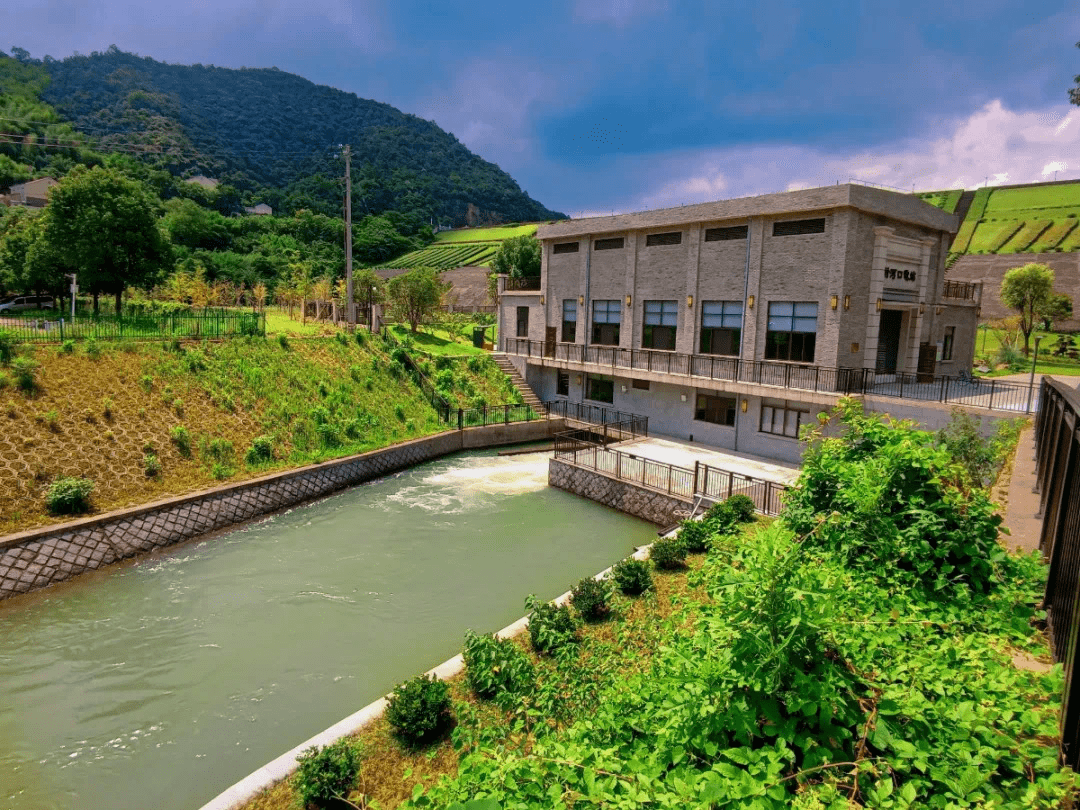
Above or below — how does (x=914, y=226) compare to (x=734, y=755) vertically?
above

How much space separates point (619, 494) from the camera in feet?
57.9

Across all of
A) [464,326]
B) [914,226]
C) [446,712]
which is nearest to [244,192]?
[464,326]

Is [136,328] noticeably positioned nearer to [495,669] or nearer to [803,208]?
[495,669]

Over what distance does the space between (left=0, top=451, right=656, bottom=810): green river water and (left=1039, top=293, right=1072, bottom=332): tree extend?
1514 inches

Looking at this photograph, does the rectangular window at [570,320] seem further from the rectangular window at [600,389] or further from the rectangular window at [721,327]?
the rectangular window at [721,327]

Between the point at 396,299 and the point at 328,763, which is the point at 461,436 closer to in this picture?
the point at 396,299

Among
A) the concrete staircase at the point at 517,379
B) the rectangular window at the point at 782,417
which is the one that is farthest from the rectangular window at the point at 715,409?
the concrete staircase at the point at 517,379

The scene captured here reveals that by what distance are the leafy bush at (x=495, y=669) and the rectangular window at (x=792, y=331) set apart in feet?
50.2

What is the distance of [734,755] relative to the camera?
308 centimetres

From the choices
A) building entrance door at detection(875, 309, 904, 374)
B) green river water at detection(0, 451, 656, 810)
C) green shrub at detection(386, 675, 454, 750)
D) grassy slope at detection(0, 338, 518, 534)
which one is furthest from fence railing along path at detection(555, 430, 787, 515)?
green shrub at detection(386, 675, 454, 750)

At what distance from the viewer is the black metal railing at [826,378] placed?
17156 mm

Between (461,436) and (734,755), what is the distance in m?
21.4

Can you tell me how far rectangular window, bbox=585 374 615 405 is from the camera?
26.5 m

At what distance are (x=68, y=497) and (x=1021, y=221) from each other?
100863 millimetres
